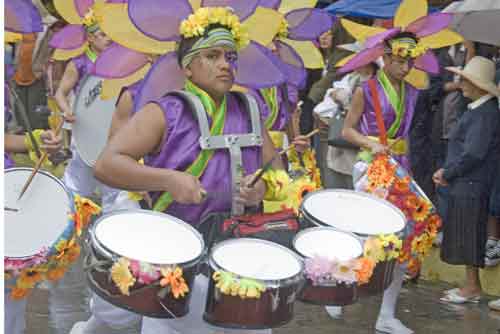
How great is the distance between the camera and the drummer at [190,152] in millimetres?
4184

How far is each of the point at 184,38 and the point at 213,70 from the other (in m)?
0.19

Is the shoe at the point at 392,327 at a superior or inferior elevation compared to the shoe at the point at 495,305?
superior

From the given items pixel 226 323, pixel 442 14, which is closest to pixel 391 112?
pixel 442 14

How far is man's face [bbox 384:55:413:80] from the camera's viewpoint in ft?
22.5

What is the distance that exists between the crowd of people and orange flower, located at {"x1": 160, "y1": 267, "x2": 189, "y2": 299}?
0.25 meters

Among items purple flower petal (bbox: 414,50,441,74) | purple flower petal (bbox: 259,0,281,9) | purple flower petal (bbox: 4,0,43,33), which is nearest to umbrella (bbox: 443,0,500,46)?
purple flower petal (bbox: 414,50,441,74)

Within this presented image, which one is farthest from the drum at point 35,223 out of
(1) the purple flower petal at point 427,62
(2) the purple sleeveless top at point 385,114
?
(1) the purple flower petal at point 427,62

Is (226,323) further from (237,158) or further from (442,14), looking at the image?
(442,14)

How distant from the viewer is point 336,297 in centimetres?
416

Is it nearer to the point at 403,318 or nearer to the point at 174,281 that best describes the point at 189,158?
the point at 174,281

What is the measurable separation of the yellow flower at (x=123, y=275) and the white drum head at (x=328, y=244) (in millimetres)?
685

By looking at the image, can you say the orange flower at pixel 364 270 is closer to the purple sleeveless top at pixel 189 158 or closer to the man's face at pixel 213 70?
the purple sleeveless top at pixel 189 158

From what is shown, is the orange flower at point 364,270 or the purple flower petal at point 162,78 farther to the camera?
the purple flower petal at point 162,78

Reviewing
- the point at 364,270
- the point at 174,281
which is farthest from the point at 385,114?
the point at 174,281
